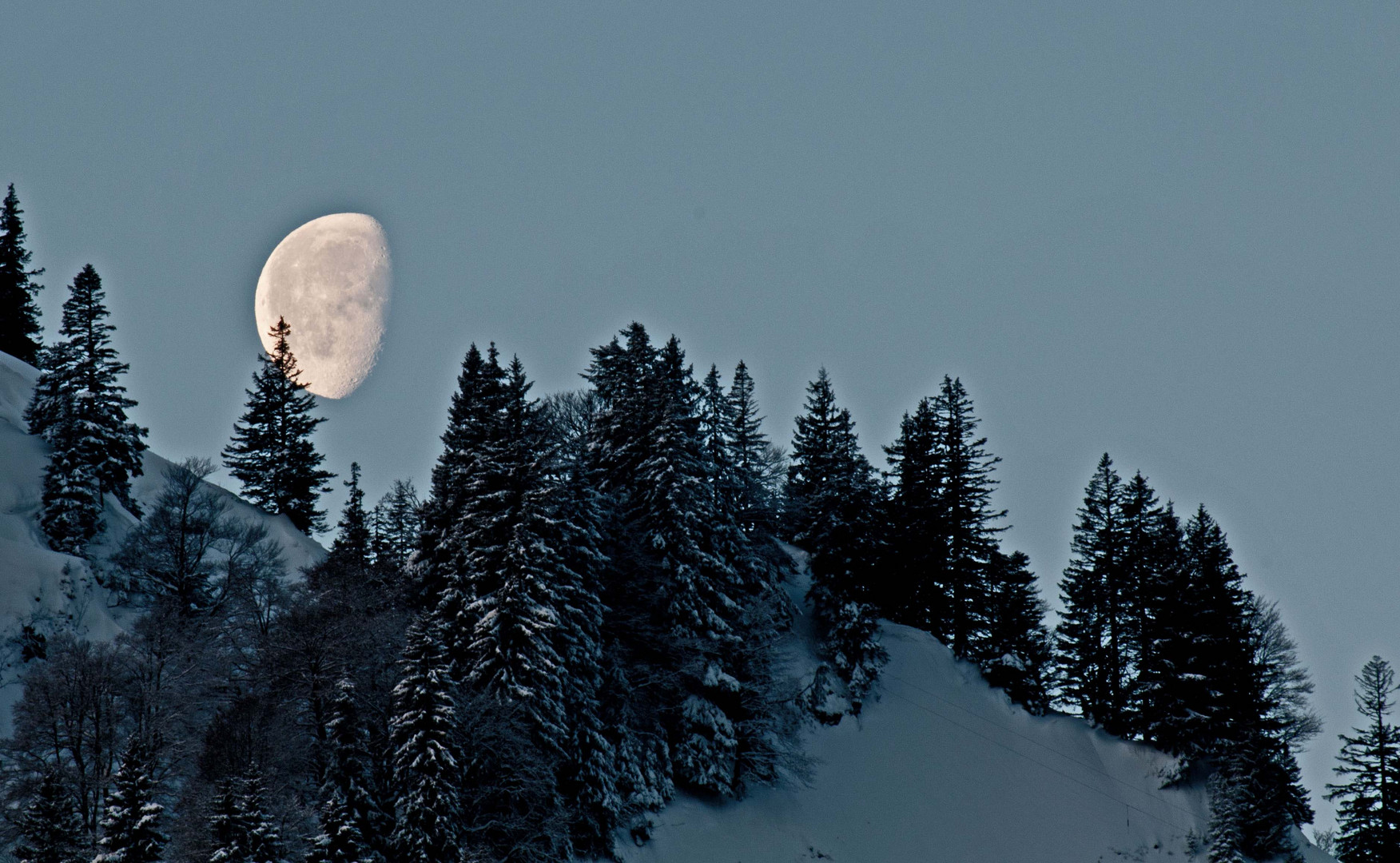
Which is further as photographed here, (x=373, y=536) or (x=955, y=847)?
(x=373, y=536)

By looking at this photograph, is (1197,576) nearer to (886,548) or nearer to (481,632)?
(886,548)

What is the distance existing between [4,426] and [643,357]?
27799 millimetres

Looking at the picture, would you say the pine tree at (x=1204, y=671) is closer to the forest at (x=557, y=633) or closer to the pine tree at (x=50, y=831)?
the forest at (x=557, y=633)

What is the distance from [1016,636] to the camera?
68500 millimetres

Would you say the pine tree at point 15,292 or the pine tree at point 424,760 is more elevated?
the pine tree at point 15,292

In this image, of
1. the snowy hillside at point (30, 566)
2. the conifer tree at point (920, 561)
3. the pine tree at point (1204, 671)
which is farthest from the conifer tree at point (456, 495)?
the pine tree at point (1204, 671)

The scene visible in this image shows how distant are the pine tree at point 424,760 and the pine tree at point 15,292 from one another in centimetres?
5582

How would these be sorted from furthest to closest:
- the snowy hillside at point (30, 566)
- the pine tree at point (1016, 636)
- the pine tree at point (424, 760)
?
the pine tree at point (1016, 636), the snowy hillside at point (30, 566), the pine tree at point (424, 760)

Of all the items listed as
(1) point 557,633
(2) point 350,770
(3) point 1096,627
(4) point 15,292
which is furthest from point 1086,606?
(4) point 15,292

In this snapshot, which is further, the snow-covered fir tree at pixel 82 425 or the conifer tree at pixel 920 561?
the conifer tree at pixel 920 561

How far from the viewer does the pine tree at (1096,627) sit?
6562 centimetres

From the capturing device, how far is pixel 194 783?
119 feet

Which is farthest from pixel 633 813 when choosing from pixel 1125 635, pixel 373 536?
pixel 373 536

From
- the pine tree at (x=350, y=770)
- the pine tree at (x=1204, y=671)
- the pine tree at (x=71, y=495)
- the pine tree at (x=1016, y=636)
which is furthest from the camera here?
the pine tree at (x=1016, y=636)
